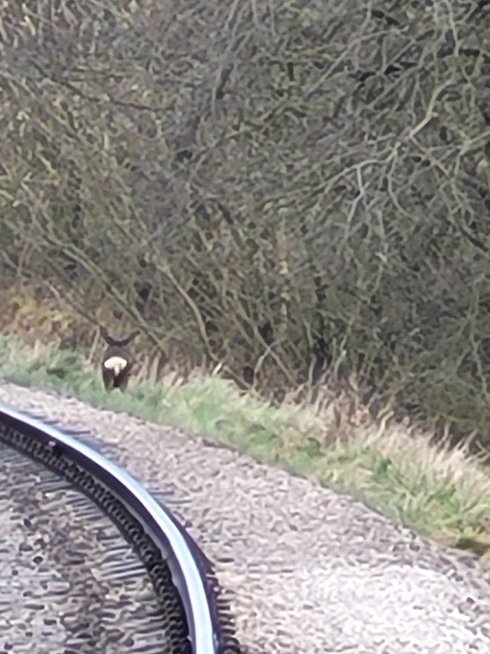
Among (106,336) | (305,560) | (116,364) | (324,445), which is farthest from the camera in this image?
(106,336)

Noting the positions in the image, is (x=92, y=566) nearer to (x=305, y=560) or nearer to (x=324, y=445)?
(x=305, y=560)

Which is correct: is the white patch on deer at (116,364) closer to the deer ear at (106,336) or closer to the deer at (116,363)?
the deer at (116,363)

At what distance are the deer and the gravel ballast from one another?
0.62 metres

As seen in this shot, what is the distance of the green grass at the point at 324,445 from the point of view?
3.51 metres

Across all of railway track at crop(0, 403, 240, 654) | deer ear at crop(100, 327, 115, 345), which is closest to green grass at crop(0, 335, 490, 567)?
deer ear at crop(100, 327, 115, 345)

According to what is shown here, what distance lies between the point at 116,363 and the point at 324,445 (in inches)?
39.4

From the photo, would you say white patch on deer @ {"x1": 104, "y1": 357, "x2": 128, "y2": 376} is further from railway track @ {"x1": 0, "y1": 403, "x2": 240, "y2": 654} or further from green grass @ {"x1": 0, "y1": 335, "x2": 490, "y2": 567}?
railway track @ {"x1": 0, "y1": 403, "x2": 240, "y2": 654}

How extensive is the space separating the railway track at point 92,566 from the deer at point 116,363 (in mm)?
1043

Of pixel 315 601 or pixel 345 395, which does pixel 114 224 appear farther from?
pixel 315 601

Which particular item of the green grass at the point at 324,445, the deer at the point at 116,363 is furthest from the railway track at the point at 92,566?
the deer at the point at 116,363

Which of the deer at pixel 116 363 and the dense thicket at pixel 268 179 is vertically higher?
the dense thicket at pixel 268 179

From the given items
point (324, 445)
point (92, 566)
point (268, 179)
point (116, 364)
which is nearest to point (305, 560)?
point (92, 566)

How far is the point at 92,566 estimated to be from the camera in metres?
2.71

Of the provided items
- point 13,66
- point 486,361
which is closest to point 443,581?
point 486,361
